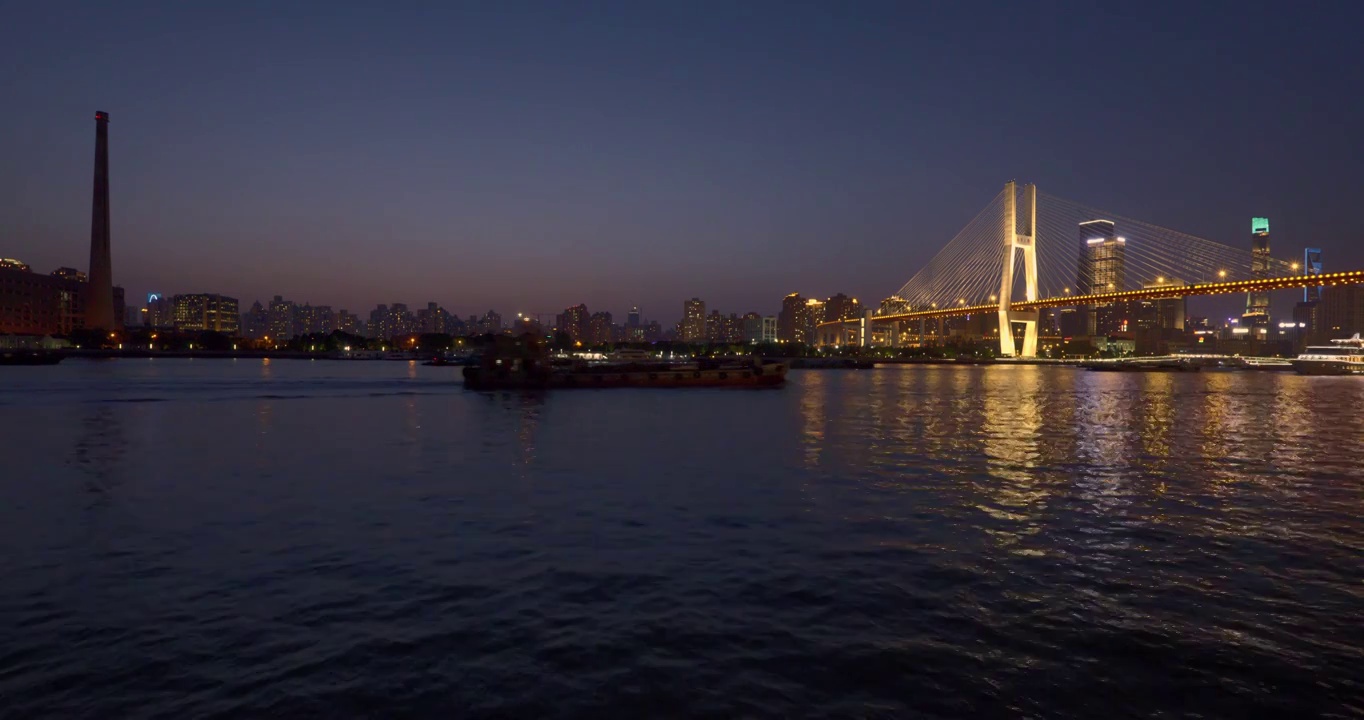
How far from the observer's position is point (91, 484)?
17.5 metres

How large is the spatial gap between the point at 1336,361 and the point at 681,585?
543 ft

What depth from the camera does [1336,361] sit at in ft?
422

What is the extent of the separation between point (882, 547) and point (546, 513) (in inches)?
246

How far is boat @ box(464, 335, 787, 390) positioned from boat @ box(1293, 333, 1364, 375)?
112 m

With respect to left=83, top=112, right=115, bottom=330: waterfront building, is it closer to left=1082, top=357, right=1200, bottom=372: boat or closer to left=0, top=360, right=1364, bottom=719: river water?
left=0, top=360, right=1364, bottom=719: river water

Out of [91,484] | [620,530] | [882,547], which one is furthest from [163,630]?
[91,484]

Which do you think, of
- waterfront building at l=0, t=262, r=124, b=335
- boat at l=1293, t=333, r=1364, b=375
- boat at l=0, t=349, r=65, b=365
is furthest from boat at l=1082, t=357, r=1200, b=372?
waterfront building at l=0, t=262, r=124, b=335

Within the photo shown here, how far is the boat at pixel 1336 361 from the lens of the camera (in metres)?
125

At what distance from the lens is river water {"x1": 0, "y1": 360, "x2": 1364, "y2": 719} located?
634 cm

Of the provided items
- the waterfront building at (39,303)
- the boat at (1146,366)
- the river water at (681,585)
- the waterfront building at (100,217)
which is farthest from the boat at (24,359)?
the boat at (1146,366)

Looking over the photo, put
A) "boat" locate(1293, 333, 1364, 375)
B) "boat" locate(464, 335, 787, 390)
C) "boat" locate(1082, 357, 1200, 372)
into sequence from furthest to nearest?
1. "boat" locate(1082, 357, 1200, 372)
2. "boat" locate(1293, 333, 1364, 375)
3. "boat" locate(464, 335, 787, 390)

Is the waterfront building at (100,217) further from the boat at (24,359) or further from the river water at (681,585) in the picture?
the river water at (681,585)

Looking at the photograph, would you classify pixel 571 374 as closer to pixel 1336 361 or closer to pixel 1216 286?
pixel 1216 286

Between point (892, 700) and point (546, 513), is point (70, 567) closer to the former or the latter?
point (546, 513)
